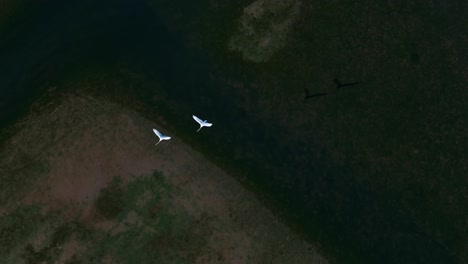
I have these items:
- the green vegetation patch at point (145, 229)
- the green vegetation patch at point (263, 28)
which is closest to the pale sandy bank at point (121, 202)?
the green vegetation patch at point (145, 229)

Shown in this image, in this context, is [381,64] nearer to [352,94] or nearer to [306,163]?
[352,94]

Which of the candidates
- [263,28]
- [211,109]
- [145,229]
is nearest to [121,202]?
[145,229]

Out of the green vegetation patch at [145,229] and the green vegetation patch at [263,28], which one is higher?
the green vegetation patch at [263,28]

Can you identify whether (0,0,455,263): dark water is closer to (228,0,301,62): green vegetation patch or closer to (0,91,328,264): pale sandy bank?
(0,91,328,264): pale sandy bank

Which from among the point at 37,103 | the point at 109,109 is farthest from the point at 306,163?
the point at 37,103

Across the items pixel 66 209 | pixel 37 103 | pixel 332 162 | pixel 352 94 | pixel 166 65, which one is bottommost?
pixel 332 162

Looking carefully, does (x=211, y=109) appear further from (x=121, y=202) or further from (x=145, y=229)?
(x=145, y=229)

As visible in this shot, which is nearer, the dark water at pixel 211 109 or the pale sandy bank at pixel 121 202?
the pale sandy bank at pixel 121 202

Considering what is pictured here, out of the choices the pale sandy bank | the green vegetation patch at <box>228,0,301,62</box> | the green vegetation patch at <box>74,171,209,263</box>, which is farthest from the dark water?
the green vegetation patch at <box>74,171,209,263</box>

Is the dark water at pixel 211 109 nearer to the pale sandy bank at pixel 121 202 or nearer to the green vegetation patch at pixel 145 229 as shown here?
the pale sandy bank at pixel 121 202
